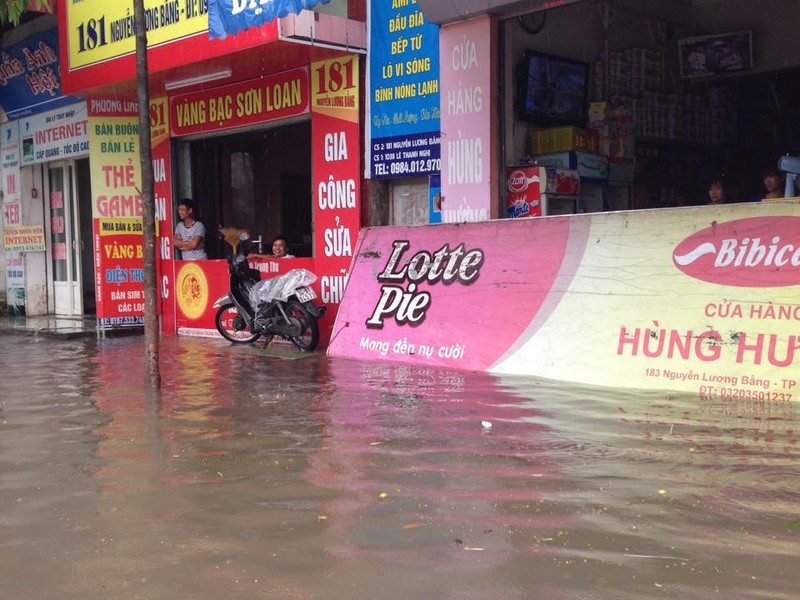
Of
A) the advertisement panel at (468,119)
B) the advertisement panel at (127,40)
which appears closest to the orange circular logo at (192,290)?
the advertisement panel at (127,40)

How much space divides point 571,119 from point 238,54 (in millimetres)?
4176

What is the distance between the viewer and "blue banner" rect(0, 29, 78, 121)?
14438 mm

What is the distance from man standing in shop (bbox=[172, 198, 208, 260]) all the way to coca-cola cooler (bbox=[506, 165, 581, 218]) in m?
5.22

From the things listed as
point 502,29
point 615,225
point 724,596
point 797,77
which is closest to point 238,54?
point 502,29

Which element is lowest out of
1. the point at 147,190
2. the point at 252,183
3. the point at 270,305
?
the point at 270,305

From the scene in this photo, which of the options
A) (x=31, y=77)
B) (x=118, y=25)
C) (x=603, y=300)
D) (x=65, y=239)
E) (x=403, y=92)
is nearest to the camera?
(x=603, y=300)

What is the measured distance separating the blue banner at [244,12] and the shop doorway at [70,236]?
6953 millimetres

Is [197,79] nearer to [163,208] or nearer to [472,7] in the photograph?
[163,208]

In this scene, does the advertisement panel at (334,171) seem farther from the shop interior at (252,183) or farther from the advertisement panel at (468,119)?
the shop interior at (252,183)

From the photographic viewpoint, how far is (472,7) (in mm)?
8875

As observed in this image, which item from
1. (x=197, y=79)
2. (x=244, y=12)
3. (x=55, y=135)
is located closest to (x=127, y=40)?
(x=197, y=79)

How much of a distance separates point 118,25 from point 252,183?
4.13 m

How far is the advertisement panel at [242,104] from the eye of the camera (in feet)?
35.7

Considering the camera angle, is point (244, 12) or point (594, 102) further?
point (594, 102)
